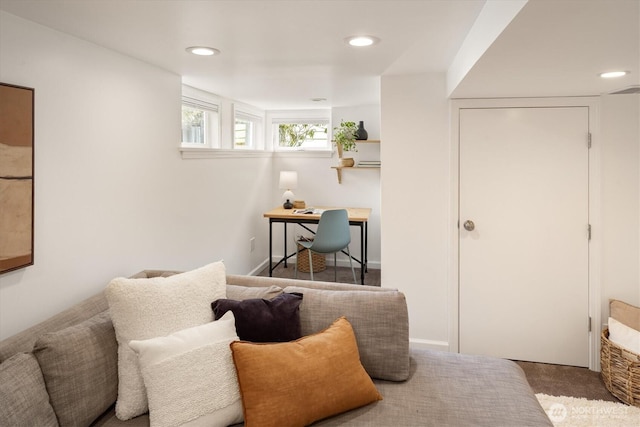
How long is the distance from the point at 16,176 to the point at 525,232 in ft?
9.84

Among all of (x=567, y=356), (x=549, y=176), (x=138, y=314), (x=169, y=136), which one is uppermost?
(x=169, y=136)

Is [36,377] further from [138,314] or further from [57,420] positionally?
[138,314]

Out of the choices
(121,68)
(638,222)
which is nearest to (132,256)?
(121,68)

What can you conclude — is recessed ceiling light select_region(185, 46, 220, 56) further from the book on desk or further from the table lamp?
the table lamp

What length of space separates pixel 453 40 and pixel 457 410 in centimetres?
175

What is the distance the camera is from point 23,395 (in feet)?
4.46

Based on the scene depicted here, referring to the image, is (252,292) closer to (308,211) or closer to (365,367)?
(365,367)

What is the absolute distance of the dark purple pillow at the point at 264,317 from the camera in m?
1.75

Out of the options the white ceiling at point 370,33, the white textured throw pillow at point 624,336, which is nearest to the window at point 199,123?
the white ceiling at point 370,33

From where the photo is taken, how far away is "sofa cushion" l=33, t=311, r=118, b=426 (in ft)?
4.87

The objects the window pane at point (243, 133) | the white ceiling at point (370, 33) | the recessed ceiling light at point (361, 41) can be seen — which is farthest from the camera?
the window pane at point (243, 133)

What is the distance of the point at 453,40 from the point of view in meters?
2.24

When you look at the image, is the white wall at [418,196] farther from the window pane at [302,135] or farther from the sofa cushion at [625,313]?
the window pane at [302,135]

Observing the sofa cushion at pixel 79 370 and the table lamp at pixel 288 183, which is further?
the table lamp at pixel 288 183
